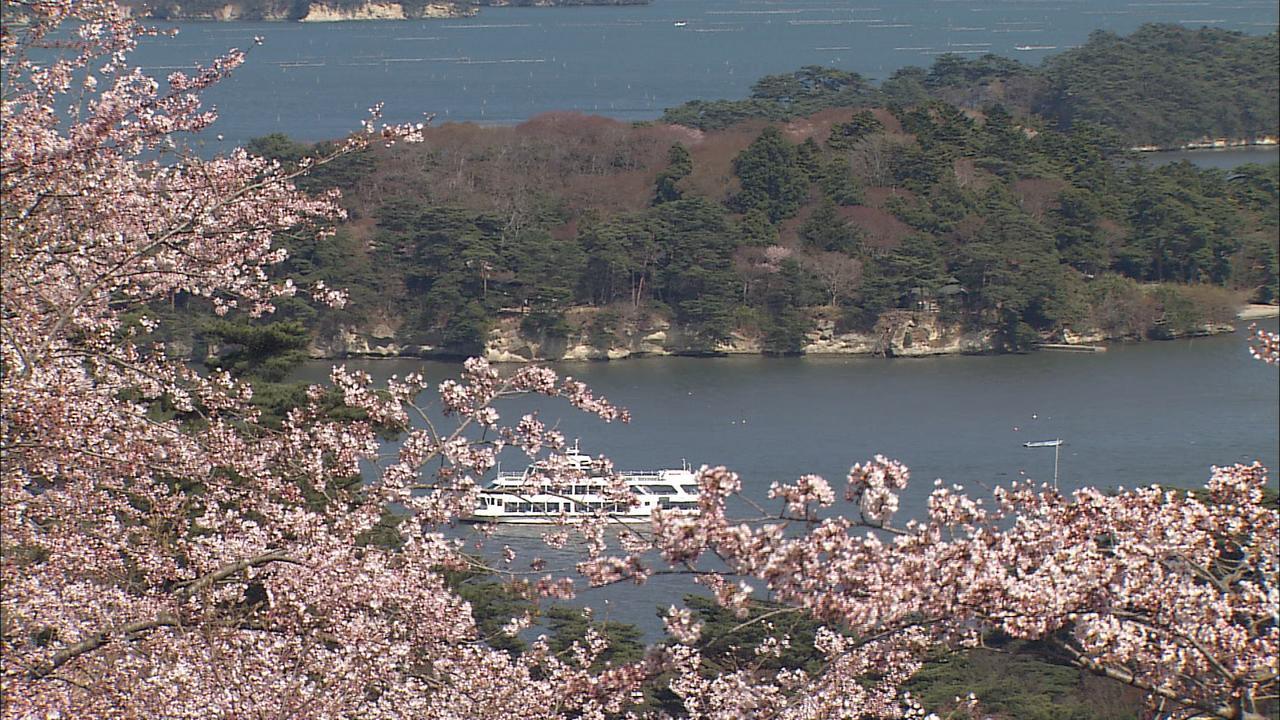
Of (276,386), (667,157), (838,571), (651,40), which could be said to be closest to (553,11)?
(651,40)

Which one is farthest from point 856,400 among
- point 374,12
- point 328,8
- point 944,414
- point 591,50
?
point 374,12

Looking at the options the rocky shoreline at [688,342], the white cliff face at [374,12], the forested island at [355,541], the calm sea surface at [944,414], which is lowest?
the rocky shoreline at [688,342]

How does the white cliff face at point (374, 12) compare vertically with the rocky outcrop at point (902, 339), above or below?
above

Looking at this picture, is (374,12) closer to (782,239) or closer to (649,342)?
(782,239)

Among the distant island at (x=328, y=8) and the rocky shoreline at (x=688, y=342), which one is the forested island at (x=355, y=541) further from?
the distant island at (x=328, y=8)

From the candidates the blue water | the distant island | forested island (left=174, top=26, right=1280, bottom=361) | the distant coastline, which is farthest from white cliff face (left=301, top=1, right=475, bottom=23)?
the distant coastline

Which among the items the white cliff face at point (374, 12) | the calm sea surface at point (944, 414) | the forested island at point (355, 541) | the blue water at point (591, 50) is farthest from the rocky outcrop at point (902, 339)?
the white cliff face at point (374, 12)

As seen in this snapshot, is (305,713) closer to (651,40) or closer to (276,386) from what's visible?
(276,386)

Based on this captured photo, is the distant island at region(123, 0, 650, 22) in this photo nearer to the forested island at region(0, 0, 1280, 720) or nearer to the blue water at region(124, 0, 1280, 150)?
the blue water at region(124, 0, 1280, 150)
